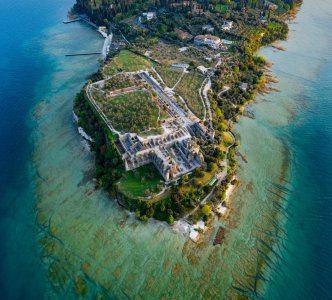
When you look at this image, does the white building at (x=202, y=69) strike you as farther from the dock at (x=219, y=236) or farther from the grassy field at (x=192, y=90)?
the dock at (x=219, y=236)

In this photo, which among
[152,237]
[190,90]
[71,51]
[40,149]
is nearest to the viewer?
[152,237]

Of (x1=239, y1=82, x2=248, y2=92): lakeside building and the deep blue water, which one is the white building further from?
the deep blue water

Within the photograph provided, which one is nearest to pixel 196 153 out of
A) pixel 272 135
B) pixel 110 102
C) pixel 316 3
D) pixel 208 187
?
pixel 208 187

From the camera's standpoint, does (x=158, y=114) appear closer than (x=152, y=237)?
No

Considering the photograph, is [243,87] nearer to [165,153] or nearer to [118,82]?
[118,82]

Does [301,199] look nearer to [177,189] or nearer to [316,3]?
[177,189]

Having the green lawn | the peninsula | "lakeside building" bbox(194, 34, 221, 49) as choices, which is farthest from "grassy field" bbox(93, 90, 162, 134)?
"lakeside building" bbox(194, 34, 221, 49)

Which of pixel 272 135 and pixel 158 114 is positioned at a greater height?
pixel 158 114
